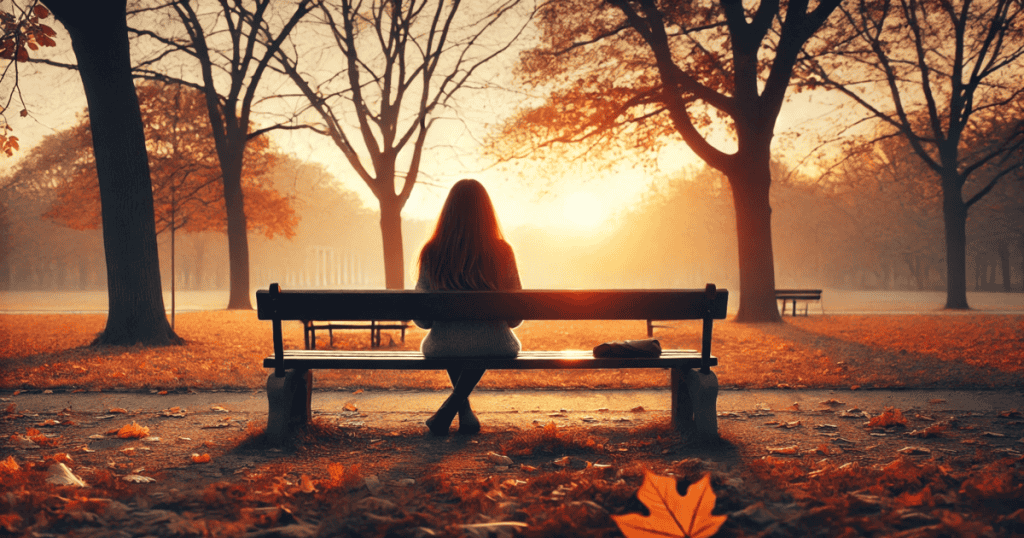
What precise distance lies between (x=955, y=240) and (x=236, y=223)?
74.5 ft

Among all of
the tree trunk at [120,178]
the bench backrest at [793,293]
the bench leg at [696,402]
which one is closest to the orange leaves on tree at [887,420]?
the bench leg at [696,402]

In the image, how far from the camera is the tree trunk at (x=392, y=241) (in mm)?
17078

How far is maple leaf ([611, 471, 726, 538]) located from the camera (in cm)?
243

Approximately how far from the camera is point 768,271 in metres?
14.1

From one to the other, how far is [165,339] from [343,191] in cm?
4976

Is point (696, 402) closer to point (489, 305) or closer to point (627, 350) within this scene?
point (627, 350)

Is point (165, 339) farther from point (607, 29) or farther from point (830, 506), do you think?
point (607, 29)

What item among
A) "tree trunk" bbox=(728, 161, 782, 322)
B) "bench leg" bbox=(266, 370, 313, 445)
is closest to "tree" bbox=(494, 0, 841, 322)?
"tree trunk" bbox=(728, 161, 782, 322)

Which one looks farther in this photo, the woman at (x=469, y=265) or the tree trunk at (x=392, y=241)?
the tree trunk at (x=392, y=241)

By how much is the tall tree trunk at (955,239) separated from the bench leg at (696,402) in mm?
21050

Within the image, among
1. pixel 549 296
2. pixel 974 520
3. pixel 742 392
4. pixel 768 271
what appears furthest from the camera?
pixel 768 271

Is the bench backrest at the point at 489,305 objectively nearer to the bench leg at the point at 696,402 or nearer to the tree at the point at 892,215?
the bench leg at the point at 696,402

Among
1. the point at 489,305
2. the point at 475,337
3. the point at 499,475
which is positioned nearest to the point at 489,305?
the point at 489,305

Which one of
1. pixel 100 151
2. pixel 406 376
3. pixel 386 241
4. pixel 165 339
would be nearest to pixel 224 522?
pixel 406 376
